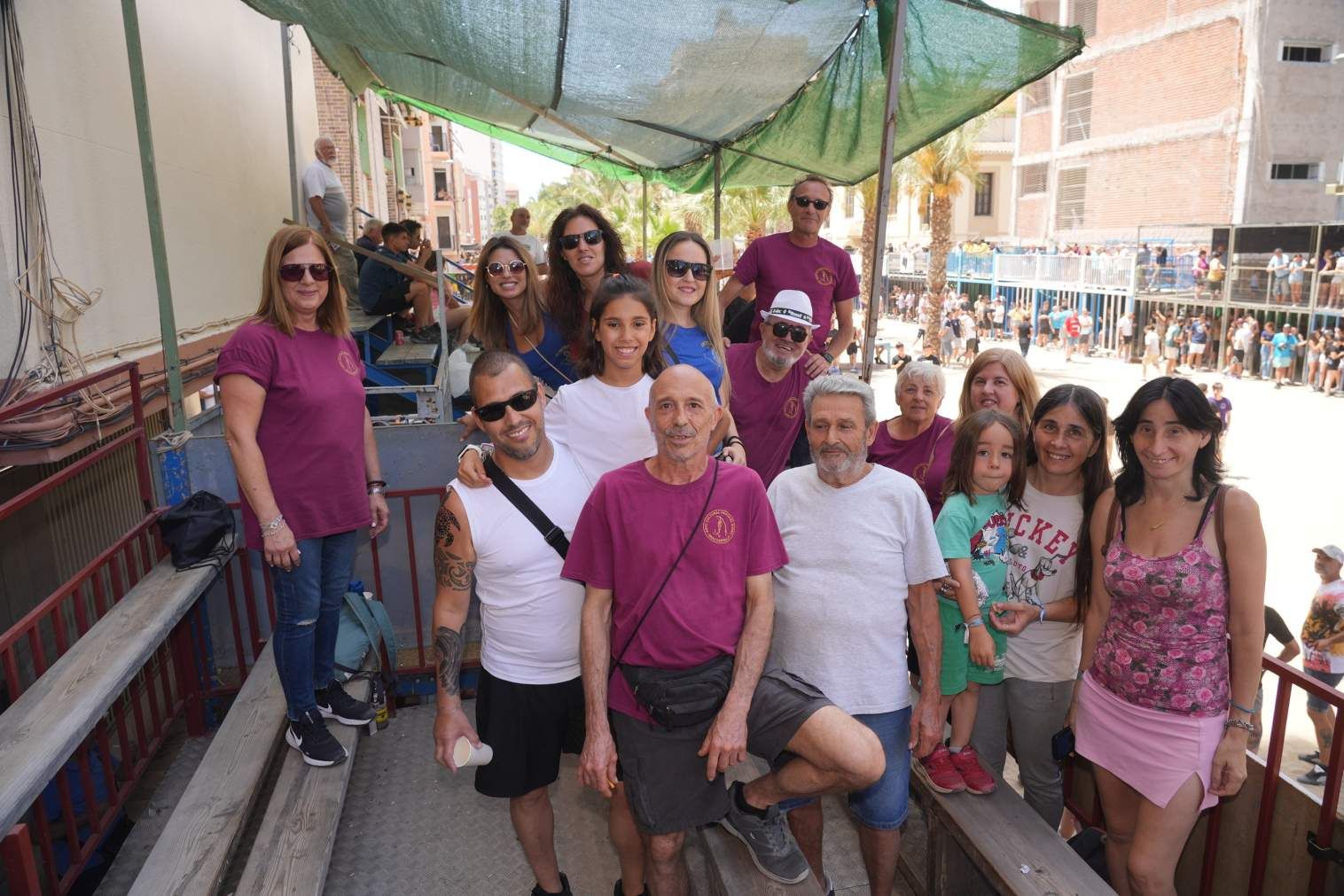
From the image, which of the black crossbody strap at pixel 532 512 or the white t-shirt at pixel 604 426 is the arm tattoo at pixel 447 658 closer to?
the black crossbody strap at pixel 532 512

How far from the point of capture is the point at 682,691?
8.39 feet

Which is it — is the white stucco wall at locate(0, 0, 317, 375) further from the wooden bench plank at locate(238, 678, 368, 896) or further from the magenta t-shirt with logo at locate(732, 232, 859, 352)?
the magenta t-shirt with logo at locate(732, 232, 859, 352)

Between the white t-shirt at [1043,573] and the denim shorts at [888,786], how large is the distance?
60 centimetres

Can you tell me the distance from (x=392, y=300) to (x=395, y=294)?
97 mm

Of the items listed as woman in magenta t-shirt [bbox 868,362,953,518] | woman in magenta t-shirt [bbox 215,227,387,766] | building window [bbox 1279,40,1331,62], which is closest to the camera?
woman in magenta t-shirt [bbox 215,227,387,766]

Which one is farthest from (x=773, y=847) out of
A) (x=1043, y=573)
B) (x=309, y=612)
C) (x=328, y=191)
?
(x=328, y=191)

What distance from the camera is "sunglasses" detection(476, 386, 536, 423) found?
272 centimetres

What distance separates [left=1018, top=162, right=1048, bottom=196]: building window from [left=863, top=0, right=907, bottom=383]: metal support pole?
133 ft

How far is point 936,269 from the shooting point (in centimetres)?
2641

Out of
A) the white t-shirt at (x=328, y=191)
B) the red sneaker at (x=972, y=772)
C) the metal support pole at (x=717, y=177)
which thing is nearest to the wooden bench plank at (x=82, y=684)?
the red sneaker at (x=972, y=772)

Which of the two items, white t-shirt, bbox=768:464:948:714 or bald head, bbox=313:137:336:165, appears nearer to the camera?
white t-shirt, bbox=768:464:948:714

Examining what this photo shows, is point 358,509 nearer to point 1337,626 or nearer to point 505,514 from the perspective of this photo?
point 505,514

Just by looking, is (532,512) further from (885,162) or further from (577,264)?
(885,162)

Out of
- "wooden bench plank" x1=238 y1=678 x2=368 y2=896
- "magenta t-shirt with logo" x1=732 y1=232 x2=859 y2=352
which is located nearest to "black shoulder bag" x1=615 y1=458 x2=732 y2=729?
"wooden bench plank" x1=238 y1=678 x2=368 y2=896
